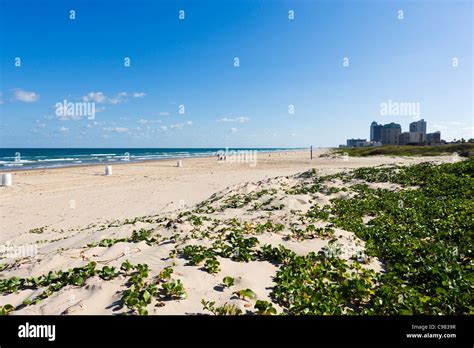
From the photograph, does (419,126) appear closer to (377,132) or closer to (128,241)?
(377,132)

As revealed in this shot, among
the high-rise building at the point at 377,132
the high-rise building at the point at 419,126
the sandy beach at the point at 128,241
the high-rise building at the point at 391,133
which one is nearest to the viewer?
the sandy beach at the point at 128,241

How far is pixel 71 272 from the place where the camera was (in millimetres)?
5906

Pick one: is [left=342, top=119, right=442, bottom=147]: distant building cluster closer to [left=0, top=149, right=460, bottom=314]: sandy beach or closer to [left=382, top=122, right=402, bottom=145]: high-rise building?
[left=382, top=122, right=402, bottom=145]: high-rise building

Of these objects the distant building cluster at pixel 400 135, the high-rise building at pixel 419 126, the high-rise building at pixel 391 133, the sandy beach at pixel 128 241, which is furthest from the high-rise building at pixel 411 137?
the sandy beach at pixel 128 241

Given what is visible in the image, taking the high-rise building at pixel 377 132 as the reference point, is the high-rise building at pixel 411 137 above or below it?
below

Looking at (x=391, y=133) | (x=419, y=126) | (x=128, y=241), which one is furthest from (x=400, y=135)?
(x=128, y=241)

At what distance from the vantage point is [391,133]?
16700cm

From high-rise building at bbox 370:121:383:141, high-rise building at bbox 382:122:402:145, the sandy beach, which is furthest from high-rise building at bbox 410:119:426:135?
the sandy beach

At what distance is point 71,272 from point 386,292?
5887 mm

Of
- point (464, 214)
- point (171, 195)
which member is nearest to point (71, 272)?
point (464, 214)

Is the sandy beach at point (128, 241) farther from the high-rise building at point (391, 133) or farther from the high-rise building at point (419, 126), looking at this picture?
the high-rise building at point (419, 126)

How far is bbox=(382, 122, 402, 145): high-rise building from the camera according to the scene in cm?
16250

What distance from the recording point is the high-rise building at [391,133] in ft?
533
